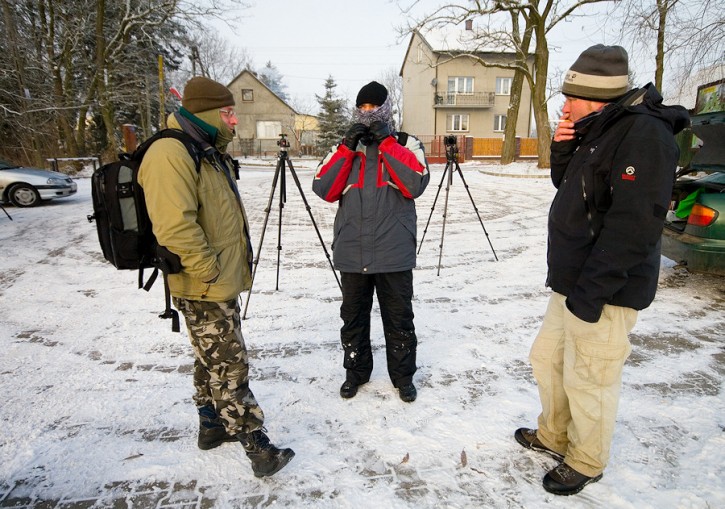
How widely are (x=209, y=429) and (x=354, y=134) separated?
1985 millimetres

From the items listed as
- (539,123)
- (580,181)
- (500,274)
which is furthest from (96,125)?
(580,181)

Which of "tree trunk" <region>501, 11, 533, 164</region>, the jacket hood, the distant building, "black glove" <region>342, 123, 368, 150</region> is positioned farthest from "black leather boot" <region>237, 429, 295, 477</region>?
the distant building

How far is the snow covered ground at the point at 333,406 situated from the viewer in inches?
86.4

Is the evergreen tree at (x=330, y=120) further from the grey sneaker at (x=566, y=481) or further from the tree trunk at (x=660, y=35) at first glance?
the grey sneaker at (x=566, y=481)

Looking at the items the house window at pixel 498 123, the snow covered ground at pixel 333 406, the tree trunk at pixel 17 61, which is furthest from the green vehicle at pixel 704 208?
the house window at pixel 498 123

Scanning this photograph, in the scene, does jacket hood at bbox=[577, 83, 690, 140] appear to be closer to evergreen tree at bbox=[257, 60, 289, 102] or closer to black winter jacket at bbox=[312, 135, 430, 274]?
black winter jacket at bbox=[312, 135, 430, 274]

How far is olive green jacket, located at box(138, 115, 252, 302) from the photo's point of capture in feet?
6.38

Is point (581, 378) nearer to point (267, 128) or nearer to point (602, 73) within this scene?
point (602, 73)

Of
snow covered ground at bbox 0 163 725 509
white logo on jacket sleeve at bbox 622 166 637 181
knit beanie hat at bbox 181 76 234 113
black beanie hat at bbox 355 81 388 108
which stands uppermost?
black beanie hat at bbox 355 81 388 108

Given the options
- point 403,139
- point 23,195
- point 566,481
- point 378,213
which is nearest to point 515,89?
point 23,195

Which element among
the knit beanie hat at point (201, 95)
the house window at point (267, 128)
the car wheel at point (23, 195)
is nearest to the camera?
the knit beanie hat at point (201, 95)

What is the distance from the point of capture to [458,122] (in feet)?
119

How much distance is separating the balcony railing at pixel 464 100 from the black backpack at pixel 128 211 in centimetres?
3573

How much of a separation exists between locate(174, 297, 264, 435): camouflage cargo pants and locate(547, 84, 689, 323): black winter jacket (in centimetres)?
168
